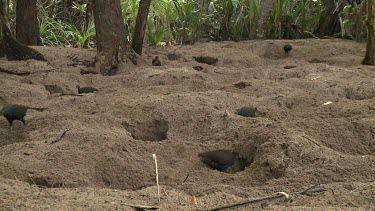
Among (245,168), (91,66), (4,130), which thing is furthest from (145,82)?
(245,168)

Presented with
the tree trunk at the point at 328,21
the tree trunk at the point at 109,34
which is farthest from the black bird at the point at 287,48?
the tree trunk at the point at 109,34

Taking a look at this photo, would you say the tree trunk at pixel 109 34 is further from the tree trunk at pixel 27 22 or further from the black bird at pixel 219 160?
the black bird at pixel 219 160

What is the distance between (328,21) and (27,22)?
133 inches

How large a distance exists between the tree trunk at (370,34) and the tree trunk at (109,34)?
195 centimetres

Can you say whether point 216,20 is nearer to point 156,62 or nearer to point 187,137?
point 156,62

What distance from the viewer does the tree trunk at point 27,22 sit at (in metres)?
6.25

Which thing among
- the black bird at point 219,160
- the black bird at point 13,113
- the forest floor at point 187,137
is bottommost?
the black bird at point 219,160

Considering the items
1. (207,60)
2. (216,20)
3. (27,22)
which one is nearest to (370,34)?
(207,60)

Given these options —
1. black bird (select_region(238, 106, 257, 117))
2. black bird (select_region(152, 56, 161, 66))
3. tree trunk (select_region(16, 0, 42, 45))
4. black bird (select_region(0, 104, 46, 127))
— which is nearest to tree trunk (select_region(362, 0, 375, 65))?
black bird (select_region(152, 56, 161, 66))

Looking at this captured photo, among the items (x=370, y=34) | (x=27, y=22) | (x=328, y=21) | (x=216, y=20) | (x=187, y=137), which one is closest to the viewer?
(x=187, y=137)

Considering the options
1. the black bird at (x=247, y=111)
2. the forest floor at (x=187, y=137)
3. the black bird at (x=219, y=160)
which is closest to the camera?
the forest floor at (x=187, y=137)

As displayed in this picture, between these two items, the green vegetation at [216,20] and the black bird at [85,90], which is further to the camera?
the green vegetation at [216,20]

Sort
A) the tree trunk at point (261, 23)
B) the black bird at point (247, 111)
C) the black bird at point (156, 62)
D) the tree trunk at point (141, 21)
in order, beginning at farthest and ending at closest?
the tree trunk at point (261, 23) < the tree trunk at point (141, 21) < the black bird at point (156, 62) < the black bird at point (247, 111)

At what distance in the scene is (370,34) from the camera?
5055 millimetres
